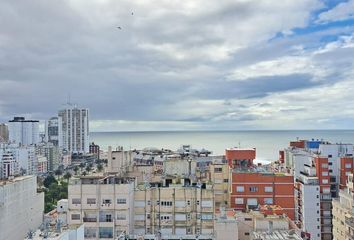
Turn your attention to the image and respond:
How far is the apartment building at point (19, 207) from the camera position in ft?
98.9

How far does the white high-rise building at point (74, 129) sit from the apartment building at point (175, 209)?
140816 millimetres

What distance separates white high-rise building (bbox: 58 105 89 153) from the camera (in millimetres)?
167875

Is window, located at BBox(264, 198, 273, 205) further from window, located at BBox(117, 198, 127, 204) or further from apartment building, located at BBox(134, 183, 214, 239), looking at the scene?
window, located at BBox(117, 198, 127, 204)

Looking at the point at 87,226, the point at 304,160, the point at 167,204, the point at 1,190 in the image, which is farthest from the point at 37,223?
the point at 304,160

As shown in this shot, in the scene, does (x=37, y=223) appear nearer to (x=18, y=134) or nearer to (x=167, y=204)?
(x=167, y=204)

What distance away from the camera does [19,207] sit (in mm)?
33062

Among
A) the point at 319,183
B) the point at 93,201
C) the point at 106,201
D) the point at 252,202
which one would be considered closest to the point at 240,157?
the point at 252,202

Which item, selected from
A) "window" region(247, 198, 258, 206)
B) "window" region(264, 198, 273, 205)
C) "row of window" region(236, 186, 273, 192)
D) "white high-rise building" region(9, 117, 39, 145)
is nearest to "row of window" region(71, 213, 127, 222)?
"row of window" region(236, 186, 273, 192)

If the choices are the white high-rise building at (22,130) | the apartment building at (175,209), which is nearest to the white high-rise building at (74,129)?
the white high-rise building at (22,130)

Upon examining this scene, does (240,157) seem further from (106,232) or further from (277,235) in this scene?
(277,235)

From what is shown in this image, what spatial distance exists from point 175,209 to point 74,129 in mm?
146523

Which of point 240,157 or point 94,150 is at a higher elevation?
point 240,157

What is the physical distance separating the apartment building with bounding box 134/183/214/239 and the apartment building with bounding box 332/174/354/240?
36.2 feet

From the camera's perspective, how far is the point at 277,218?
86.1 feet
